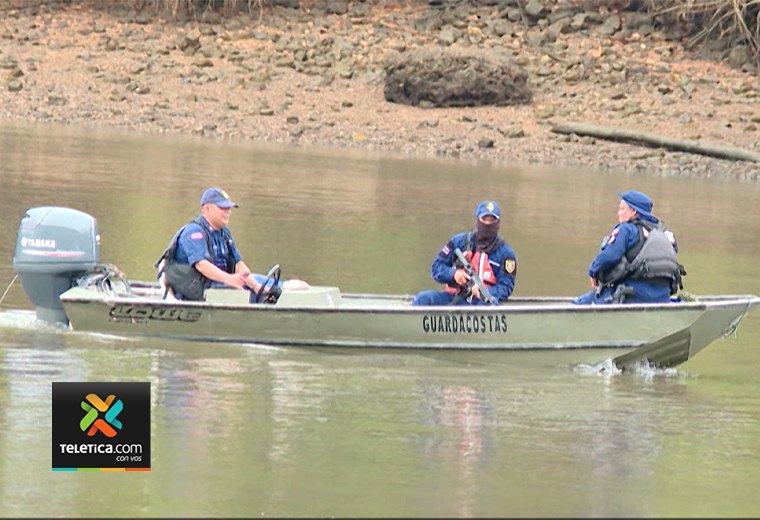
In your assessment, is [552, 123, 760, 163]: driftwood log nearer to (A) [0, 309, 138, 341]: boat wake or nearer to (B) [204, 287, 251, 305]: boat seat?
(B) [204, 287, 251, 305]: boat seat

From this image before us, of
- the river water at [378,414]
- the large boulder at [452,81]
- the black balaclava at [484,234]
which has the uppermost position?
the large boulder at [452,81]

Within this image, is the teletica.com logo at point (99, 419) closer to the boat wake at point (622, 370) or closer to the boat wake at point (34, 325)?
the boat wake at point (34, 325)

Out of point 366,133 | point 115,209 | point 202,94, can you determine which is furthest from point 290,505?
point 202,94

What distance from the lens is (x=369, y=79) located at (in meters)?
35.5

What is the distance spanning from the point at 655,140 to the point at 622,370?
20.8m

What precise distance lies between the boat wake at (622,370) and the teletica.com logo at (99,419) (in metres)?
3.83

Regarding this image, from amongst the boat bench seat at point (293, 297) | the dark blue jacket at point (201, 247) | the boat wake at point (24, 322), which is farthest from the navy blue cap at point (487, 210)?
the boat wake at point (24, 322)

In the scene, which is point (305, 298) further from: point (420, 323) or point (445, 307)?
point (445, 307)

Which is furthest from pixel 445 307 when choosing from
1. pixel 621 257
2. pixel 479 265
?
pixel 621 257

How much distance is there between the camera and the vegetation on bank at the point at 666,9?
36.8 metres

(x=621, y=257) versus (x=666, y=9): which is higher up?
(x=666, y=9)

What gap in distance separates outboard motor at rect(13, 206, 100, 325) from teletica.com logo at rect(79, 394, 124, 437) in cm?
296

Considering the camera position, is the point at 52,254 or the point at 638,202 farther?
the point at 52,254

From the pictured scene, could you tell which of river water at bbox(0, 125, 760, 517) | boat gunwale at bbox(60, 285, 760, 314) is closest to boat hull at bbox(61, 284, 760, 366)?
boat gunwale at bbox(60, 285, 760, 314)
